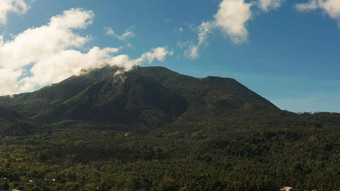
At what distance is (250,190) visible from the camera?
198 meters

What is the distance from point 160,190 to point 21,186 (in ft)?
258

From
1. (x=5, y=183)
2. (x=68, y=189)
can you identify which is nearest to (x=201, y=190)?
(x=68, y=189)

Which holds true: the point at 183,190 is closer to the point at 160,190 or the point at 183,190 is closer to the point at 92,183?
the point at 160,190

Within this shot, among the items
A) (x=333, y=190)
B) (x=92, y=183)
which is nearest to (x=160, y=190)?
(x=92, y=183)

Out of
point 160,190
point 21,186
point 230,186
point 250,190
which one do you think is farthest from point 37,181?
point 250,190

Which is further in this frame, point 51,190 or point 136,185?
point 136,185

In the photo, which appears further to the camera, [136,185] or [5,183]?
[136,185]

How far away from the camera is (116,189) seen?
188 meters

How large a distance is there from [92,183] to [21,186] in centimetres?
4110

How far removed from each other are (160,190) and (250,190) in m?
56.5

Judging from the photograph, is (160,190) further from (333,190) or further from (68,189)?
(333,190)

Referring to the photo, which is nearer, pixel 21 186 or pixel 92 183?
pixel 21 186

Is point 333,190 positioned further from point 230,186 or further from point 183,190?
point 183,190

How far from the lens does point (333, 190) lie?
652ft
